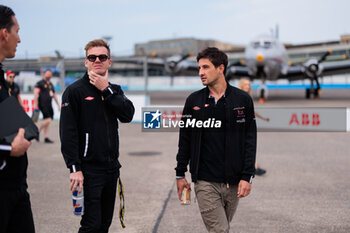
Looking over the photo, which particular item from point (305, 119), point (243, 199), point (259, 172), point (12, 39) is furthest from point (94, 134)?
point (305, 119)

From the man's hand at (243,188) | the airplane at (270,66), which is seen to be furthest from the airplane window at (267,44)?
the man's hand at (243,188)

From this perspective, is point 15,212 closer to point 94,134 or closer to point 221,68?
point 94,134

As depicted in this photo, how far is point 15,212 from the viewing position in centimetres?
240

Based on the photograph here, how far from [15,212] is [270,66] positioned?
26729 millimetres

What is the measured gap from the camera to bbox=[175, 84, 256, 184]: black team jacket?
3051 mm

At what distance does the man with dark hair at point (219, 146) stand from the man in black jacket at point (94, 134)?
2.10 ft

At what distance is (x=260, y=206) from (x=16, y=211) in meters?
3.87

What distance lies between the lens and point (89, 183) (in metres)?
2.96

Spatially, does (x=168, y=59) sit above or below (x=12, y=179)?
above

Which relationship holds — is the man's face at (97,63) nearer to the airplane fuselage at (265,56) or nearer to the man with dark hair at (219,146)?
the man with dark hair at (219,146)

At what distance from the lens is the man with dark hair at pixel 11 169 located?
2.17 m

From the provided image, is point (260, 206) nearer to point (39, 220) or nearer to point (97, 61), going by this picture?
point (39, 220)

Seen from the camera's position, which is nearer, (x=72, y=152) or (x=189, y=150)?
(x=72, y=152)

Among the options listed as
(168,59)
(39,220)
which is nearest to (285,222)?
(39,220)
